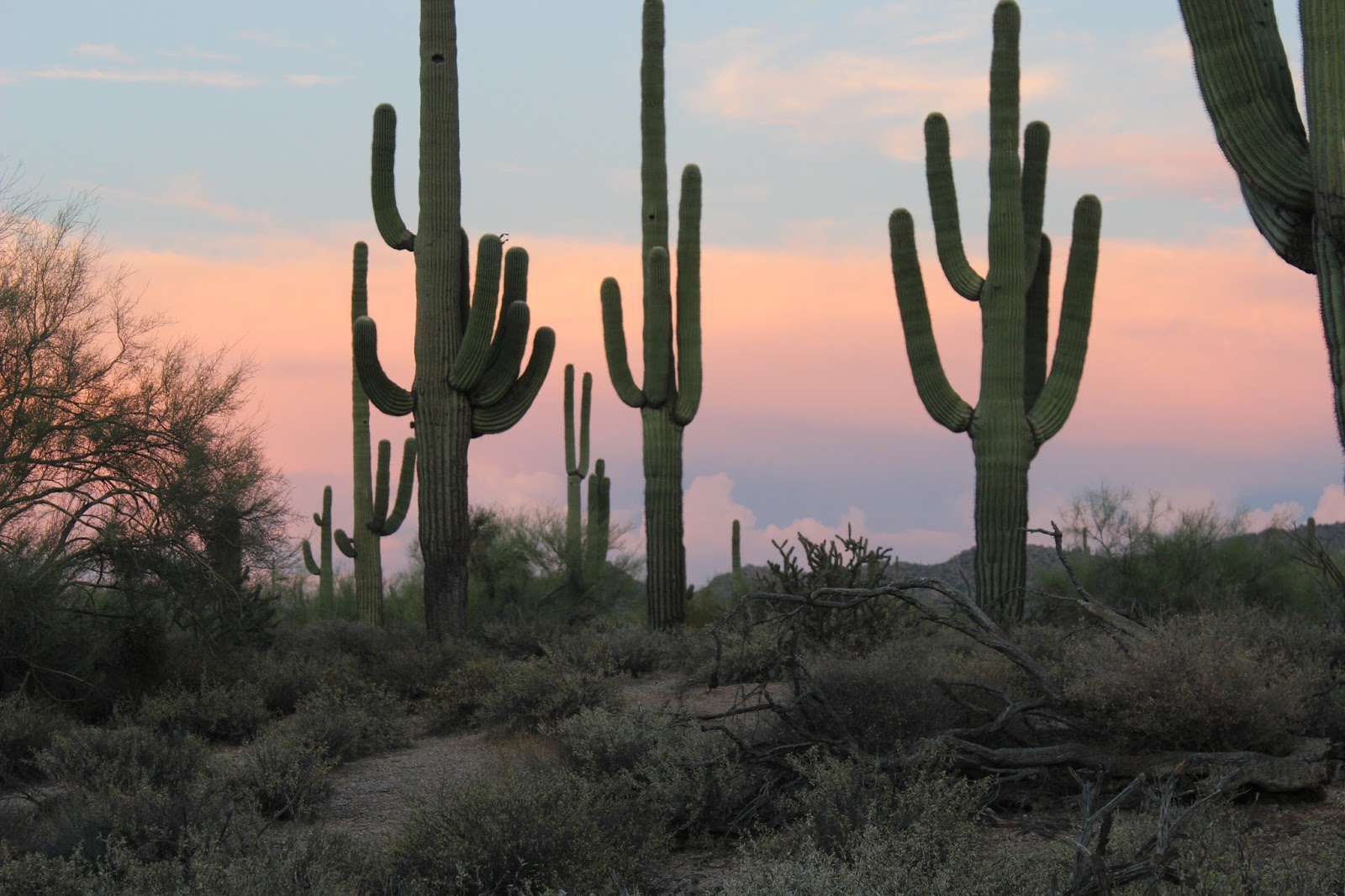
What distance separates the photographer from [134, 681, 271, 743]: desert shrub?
12.1 metres

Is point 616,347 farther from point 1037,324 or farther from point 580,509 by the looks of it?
point 580,509

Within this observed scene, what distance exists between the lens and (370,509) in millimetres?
Result: 24641

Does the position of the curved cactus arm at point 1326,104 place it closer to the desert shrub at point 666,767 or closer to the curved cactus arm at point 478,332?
the desert shrub at point 666,767

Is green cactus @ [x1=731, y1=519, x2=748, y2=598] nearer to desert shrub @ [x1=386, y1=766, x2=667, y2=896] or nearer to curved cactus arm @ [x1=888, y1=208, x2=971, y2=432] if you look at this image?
curved cactus arm @ [x1=888, y1=208, x2=971, y2=432]

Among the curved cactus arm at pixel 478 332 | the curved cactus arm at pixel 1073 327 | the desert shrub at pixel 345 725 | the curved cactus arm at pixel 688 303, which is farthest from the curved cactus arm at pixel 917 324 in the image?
the desert shrub at pixel 345 725

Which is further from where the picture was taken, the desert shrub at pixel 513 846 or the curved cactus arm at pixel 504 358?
the curved cactus arm at pixel 504 358

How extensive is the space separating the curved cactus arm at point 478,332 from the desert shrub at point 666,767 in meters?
8.83

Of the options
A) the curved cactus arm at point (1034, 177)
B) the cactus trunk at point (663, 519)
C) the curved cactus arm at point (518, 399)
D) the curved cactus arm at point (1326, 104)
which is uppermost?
the curved cactus arm at point (1034, 177)

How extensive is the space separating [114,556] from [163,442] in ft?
7.04

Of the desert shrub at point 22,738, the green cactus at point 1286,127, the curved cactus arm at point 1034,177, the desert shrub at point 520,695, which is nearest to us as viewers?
the green cactus at point 1286,127

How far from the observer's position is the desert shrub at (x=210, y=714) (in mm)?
12055

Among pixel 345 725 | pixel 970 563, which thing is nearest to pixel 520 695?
pixel 345 725

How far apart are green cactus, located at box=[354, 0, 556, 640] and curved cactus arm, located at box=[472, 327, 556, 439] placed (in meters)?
0.01

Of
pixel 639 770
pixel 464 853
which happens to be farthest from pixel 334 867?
pixel 639 770
